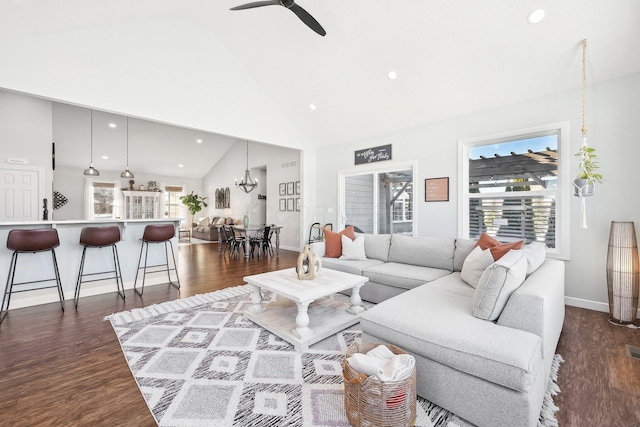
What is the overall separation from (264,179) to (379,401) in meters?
9.08

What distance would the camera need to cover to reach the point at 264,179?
389 inches

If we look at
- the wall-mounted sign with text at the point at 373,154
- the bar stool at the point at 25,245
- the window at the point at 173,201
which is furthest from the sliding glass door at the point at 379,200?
the window at the point at 173,201

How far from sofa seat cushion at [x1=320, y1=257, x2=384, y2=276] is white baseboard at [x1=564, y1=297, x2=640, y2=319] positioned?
2.37 m

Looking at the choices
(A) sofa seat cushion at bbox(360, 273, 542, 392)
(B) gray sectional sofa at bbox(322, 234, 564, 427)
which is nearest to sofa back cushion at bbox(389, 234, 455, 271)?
(B) gray sectional sofa at bbox(322, 234, 564, 427)

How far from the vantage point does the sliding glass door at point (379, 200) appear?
5.38m

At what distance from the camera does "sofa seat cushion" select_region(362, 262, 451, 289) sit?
304cm

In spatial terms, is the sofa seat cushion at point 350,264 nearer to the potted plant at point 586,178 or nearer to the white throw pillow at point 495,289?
the white throw pillow at point 495,289

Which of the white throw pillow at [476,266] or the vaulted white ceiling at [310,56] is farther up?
the vaulted white ceiling at [310,56]

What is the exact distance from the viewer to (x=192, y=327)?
2770 mm

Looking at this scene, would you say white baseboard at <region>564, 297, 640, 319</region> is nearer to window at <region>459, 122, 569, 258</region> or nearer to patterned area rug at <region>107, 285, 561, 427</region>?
window at <region>459, 122, 569, 258</region>

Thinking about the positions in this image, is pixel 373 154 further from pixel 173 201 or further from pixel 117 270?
pixel 173 201

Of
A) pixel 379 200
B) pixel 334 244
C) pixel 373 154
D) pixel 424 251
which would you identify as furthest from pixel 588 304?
pixel 373 154

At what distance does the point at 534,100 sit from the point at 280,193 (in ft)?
20.7

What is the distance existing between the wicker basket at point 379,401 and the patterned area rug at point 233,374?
174 millimetres
